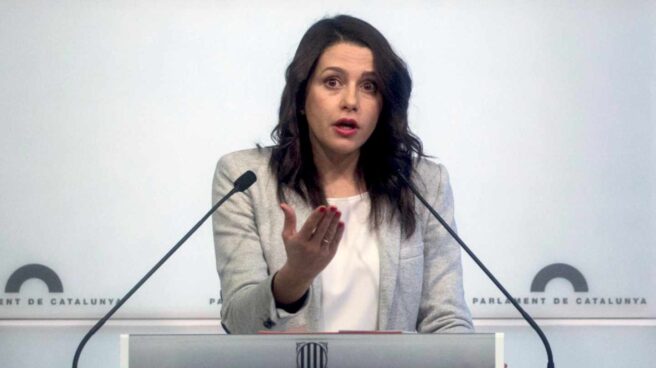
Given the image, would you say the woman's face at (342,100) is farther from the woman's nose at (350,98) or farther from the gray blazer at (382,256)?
the gray blazer at (382,256)

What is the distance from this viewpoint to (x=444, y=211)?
8.10 ft

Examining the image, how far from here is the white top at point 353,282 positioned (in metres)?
2.30

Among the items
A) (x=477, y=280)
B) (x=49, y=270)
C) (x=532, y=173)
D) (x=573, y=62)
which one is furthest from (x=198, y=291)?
(x=573, y=62)

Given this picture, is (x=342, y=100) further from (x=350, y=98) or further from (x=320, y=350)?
(x=320, y=350)

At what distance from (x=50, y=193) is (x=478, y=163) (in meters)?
1.20

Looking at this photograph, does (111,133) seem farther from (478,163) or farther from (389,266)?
(389,266)

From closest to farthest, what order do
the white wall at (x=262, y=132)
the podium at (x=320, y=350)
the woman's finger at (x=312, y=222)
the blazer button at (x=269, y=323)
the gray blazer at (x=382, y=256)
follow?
1. the podium at (x=320, y=350)
2. the woman's finger at (x=312, y=222)
3. the blazer button at (x=269, y=323)
4. the gray blazer at (x=382, y=256)
5. the white wall at (x=262, y=132)

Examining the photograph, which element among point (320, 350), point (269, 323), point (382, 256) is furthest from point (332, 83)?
point (320, 350)

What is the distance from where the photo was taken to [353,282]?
2.33 m

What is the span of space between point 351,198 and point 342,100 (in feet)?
0.70

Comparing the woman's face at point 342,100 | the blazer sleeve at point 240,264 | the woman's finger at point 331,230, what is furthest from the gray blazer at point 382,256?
the woman's finger at point 331,230

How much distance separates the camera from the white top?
2.30 meters

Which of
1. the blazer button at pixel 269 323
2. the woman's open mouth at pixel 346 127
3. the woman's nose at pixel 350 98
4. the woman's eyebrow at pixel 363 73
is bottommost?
the blazer button at pixel 269 323

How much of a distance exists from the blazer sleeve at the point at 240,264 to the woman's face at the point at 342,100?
0.60 feet
